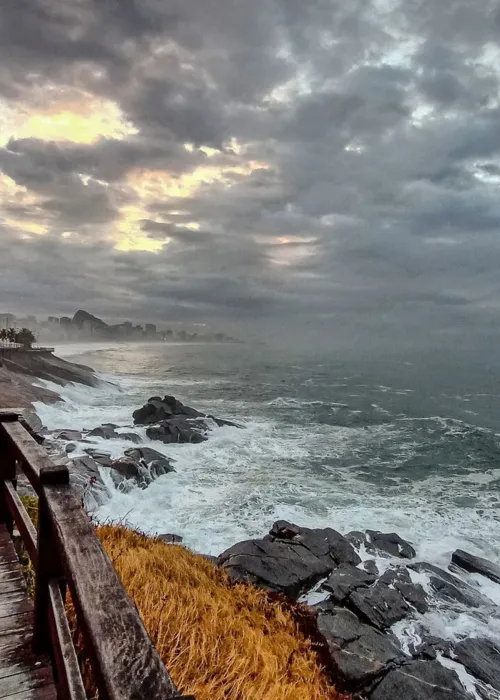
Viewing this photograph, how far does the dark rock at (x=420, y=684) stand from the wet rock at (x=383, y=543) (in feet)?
21.7

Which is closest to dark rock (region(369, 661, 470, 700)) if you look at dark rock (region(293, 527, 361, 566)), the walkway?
dark rock (region(293, 527, 361, 566))

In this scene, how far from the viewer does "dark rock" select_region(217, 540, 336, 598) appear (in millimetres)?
11992

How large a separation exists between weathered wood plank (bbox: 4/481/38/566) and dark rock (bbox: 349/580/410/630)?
995 cm

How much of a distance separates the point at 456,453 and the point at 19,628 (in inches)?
1338

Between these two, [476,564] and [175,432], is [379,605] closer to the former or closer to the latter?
[476,564]

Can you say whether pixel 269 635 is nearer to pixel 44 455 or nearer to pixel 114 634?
pixel 44 455

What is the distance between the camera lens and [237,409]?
46062 mm

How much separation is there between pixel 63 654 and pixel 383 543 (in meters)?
16.0

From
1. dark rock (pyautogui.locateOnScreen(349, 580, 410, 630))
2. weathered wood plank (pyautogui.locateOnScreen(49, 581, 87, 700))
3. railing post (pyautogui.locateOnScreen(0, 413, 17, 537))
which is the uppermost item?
railing post (pyautogui.locateOnScreen(0, 413, 17, 537))

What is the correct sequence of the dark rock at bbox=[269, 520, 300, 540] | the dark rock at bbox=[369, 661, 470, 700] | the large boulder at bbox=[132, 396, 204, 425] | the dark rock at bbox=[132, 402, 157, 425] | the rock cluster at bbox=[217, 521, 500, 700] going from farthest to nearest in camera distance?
the large boulder at bbox=[132, 396, 204, 425]
the dark rock at bbox=[132, 402, 157, 425]
the dark rock at bbox=[269, 520, 300, 540]
the rock cluster at bbox=[217, 521, 500, 700]
the dark rock at bbox=[369, 661, 470, 700]

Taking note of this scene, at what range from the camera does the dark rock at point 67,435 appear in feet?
85.3

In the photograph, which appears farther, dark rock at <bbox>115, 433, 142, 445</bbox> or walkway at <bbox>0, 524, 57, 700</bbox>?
dark rock at <bbox>115, 433, 142, 445</bbox>

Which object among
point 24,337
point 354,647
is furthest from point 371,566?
point 24,337

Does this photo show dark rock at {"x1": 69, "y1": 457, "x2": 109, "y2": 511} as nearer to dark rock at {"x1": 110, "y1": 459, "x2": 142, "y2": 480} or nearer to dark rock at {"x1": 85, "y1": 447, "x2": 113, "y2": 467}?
dark rock at {"x1": 85, "y1": 447, "x2": 113, "y2": 467}
